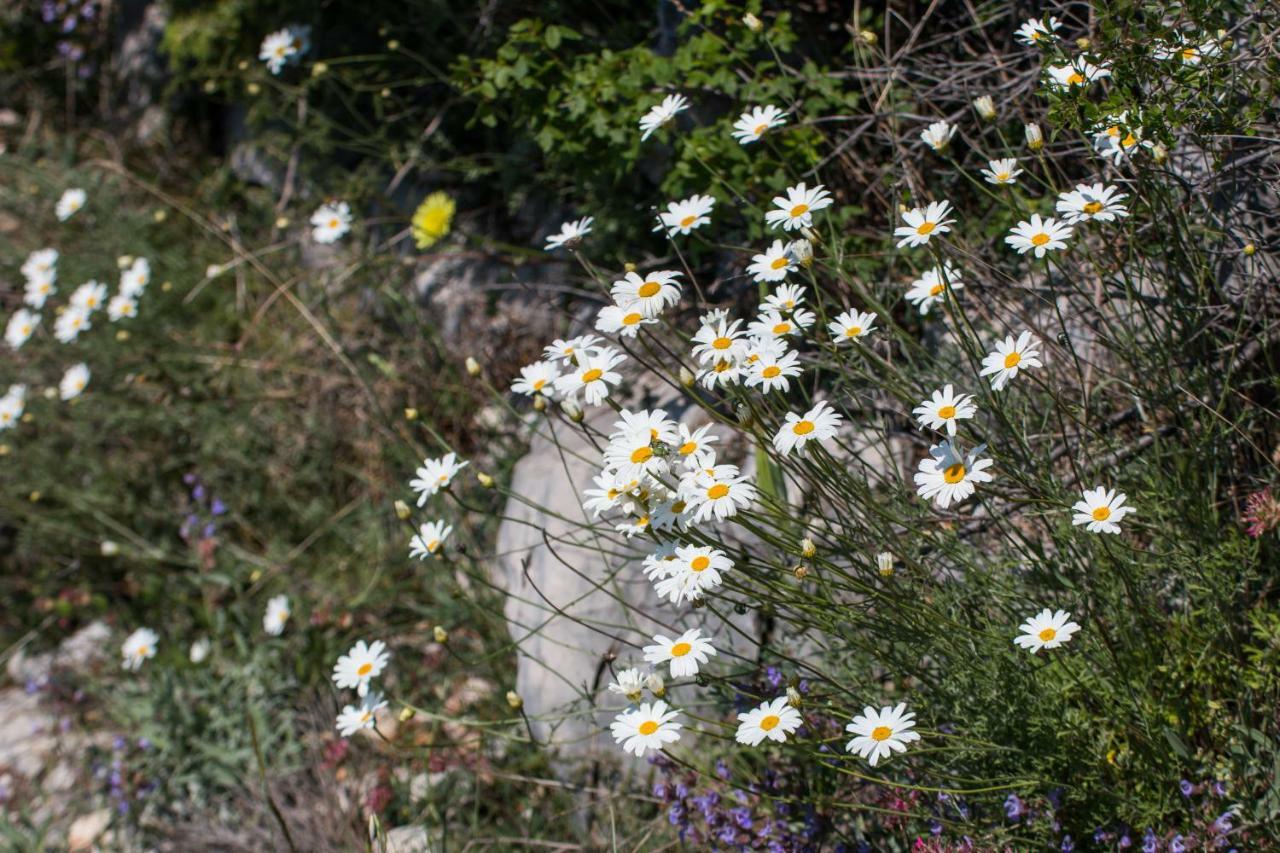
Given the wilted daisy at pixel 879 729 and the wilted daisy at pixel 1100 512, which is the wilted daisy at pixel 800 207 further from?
the wilted daisy at pixel 879 729

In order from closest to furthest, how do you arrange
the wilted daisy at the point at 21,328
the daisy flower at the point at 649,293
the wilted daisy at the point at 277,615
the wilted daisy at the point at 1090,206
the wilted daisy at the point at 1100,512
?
the wilted daisy at the point at 1100,512
the wilted daisy at the point at 1090,206
the daisy flower at the point at 649,293
the wilted daisy at the point at 277,615
the wilted daisy at the point at 21,328

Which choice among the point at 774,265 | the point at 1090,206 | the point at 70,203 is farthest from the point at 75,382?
the point at 1090,206

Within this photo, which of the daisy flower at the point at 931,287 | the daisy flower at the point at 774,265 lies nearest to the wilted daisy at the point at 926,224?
the daisy flower at the point at 931,287

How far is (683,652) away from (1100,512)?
0.71 metres

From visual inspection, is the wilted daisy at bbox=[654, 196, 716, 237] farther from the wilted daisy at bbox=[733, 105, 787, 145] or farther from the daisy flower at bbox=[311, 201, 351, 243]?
the daisy flower at bbox=[311, 201, 351, 243]

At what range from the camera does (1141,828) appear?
2.06 meters

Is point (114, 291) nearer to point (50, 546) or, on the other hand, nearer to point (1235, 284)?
point (50, 546)

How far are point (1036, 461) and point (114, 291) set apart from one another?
4002mm

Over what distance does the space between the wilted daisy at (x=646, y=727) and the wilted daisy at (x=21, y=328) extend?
139 inches

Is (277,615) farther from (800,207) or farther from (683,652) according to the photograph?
(800,207)

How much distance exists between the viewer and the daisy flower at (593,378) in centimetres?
210

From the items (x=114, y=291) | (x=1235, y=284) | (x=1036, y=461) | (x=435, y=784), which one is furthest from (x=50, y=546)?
(x=1235, y=284)

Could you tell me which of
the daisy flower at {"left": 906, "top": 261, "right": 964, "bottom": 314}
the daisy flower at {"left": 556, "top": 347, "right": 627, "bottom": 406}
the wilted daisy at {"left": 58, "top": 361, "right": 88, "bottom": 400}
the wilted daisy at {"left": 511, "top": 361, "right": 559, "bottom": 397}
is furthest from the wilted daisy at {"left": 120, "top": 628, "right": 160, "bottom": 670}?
the daisy flower at {"left": 906, "top": 261, "right": 964, "bottom": 314}

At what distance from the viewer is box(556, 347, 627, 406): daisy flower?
210cm
